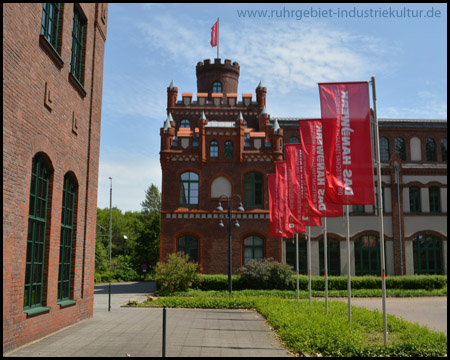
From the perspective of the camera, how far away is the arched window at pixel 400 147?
36.2 metres

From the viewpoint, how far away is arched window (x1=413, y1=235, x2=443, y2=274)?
3422 cm

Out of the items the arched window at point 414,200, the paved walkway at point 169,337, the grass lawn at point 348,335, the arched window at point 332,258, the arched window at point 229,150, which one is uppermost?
the arched window at point 229,150

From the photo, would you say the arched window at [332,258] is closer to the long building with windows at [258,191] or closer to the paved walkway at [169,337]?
the long building with windows at [258,191]

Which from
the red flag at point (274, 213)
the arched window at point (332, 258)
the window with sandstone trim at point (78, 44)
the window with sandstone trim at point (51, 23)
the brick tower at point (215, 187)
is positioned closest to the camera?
the window with sandstone trim at point (51, 23)

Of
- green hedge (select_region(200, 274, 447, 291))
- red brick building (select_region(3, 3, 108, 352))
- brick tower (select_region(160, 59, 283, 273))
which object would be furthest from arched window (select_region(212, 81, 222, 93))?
red brick building (select_region(3, 3, 108, 352))

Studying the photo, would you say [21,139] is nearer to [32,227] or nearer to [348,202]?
[32,227]

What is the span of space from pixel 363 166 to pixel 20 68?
817cm

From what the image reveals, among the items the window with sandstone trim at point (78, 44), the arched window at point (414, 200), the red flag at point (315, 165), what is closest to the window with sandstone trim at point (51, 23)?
the window with sandstone trim at point (78, 44)

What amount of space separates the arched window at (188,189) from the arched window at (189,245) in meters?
2.33

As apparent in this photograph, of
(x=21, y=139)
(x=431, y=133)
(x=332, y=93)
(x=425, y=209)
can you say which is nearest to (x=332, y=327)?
(x=332, y=93)

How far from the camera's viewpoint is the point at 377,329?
1248 centimetres

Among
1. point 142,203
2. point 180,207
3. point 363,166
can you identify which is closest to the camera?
point 363,166

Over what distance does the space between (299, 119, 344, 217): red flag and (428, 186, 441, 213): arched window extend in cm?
2217

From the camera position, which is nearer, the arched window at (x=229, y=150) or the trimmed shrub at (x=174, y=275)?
the trimmed shrub at (x=174, y=275)
